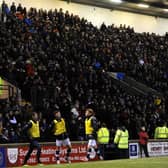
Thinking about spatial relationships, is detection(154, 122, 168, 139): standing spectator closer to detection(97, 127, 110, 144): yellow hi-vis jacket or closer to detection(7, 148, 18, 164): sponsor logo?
detection(97, 127, 110, 144): yellow hi-vis jacket

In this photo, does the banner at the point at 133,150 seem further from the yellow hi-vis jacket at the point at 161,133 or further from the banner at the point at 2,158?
the banner at the point at 2,158

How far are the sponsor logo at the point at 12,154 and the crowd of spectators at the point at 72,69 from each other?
830 mm

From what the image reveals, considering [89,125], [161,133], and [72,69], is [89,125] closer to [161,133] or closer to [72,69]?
[161,133]

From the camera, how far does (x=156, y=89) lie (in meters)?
40.8

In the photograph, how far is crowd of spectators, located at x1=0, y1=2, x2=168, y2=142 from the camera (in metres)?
28.4

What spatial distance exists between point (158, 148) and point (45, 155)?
8.87m

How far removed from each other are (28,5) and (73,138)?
1834cm

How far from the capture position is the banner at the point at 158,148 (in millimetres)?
30484

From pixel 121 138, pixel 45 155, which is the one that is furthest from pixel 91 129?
pixel 121 138

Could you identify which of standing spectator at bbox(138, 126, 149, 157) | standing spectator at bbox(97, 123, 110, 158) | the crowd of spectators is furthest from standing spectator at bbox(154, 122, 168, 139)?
standing spectator at bbox(97, 123, 110, 158)

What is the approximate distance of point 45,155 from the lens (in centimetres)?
2436

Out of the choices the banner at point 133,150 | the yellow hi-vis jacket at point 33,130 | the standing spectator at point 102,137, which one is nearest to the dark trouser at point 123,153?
the banner at point 133,150

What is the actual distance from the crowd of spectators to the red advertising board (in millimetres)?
830

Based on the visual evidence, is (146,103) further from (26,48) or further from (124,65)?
(26,48)
